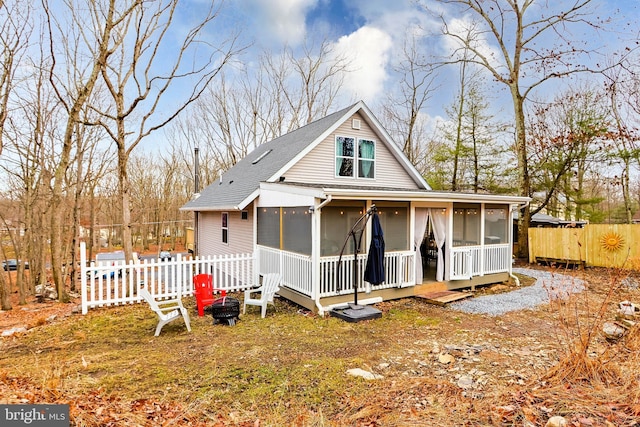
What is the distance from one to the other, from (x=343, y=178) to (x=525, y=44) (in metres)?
11.5

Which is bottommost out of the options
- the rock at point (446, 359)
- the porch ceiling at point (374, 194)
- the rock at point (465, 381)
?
the rock at point (446, 359)

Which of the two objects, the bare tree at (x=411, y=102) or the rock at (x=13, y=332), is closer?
the rock at (x=13, y=332)

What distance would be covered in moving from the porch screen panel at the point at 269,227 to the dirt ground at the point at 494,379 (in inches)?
163

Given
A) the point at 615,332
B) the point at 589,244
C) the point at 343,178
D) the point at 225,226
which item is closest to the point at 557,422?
the point at 615,332

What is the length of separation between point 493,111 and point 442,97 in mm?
3634

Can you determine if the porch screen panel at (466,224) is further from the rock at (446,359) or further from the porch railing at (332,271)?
the rock at (446,359)

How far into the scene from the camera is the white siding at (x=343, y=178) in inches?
428

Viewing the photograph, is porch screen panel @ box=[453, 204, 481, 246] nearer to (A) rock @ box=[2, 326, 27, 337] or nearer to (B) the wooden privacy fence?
(B) the wooden privacy fence

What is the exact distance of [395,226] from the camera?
29.0ft

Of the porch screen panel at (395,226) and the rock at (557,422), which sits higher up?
the porch screen panel at (395,226)

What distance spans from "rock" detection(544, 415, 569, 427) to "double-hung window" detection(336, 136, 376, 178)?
9250 mm

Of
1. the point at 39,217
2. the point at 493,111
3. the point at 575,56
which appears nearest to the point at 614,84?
the point at 575,56

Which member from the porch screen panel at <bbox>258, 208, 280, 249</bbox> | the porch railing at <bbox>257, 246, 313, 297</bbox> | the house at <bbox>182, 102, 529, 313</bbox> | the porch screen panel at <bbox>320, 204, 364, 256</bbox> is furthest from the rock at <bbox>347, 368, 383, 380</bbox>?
the porch screen panel at <bbox>258, 208, 280, 249</bbox>

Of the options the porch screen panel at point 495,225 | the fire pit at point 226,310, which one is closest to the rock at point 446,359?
the fire pit at point 226,310
